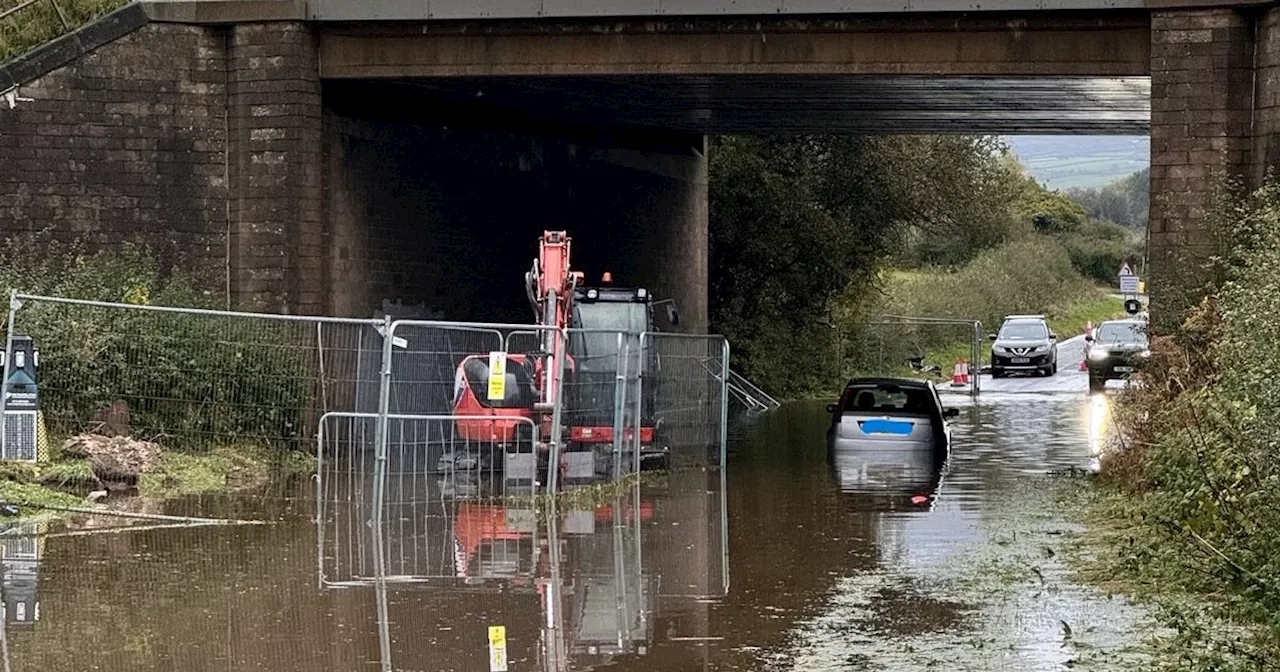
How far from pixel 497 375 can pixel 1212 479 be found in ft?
24.1

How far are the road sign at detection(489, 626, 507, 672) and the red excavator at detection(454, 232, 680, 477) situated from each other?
6.61 metres

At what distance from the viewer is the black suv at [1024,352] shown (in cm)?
5366

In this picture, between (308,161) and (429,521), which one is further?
(308,161)

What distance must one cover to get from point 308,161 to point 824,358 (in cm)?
2332

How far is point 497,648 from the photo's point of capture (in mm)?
10867

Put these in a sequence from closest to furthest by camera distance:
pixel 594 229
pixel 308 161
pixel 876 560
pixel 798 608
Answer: pixel 798 608
pixel 876 560
pixel 308 161
pixel 594 229

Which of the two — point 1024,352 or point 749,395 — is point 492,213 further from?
point 1024,352

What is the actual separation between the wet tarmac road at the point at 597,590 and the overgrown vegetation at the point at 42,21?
397 inches

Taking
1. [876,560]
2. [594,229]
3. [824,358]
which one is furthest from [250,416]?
[824,358]

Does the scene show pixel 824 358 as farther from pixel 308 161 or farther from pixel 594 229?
pixel 308 161

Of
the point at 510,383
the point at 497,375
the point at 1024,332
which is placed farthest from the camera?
the point at 1024,332

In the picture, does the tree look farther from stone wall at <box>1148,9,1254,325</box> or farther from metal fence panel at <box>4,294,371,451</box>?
metal fence panel at <box>4,294,371,451</box>

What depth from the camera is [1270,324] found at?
13.1 metres

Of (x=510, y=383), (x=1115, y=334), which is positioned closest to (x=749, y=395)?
(x=1115, y=334)
